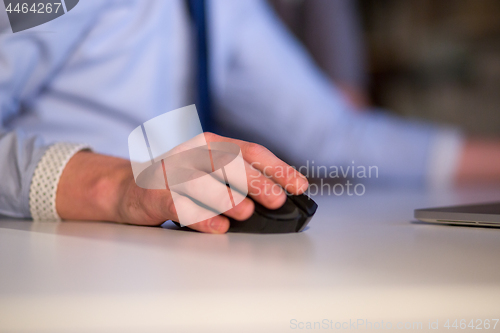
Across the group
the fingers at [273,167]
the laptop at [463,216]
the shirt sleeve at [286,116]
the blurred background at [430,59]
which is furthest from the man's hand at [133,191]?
the blurred background at [430,59]

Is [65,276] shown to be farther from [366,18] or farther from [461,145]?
[366,18]

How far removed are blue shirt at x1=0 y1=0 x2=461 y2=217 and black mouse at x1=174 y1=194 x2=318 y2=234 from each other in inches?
9.2

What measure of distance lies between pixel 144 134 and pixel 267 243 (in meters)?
→ 0.19

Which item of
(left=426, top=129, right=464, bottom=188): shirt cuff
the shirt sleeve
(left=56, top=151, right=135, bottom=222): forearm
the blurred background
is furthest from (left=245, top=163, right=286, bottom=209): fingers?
the blurred background

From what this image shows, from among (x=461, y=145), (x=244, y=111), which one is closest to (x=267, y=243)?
(x=244, y=111)

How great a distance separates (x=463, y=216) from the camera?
1.13ft

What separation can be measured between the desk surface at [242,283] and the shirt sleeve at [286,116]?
0.61 m

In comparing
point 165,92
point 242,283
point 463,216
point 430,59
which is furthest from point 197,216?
point 430,59

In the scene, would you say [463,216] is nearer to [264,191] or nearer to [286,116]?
[264,191]

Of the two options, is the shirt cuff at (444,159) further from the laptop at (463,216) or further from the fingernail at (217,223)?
the fingernail at (217,223)

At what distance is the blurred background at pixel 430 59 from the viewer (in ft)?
6.13

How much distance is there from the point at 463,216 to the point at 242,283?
260 millimetres

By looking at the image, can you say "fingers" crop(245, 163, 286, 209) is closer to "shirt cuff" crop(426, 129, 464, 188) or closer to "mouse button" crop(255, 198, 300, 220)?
"mouse button" crop(255, 198, 300, 220)

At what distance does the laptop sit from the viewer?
33cm
